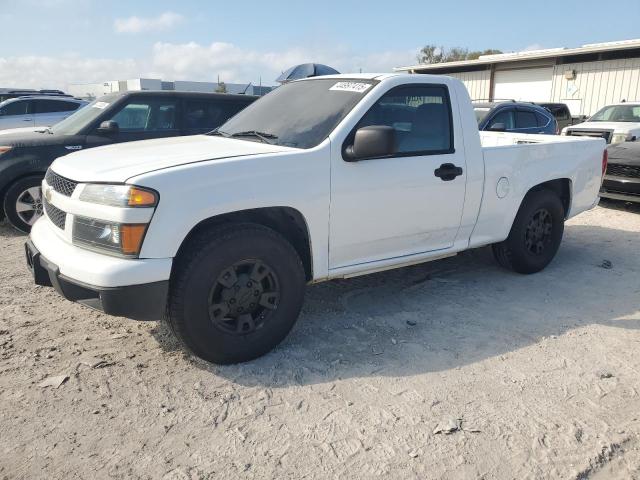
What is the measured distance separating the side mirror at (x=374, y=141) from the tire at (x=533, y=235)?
7.02 feet

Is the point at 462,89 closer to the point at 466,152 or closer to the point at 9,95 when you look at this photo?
the point at 466,152

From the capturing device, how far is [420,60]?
61.1 metres

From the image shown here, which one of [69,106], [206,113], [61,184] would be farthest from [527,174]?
[69,106]

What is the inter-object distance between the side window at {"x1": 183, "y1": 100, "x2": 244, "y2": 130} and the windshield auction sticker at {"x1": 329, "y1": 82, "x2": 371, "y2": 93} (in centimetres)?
380

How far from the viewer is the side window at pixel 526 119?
32.9ft

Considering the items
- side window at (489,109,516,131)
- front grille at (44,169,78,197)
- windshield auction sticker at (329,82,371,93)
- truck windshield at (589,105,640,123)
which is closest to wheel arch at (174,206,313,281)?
front grille at (44,169,78,197)

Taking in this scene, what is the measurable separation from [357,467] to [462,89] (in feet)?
10.7

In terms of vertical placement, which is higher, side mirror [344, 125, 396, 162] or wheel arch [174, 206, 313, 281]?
side mirror [344, 125, 396, 162]

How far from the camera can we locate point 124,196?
9.94ft

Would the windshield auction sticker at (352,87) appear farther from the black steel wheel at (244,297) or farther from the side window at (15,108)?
the side window at (15,108)

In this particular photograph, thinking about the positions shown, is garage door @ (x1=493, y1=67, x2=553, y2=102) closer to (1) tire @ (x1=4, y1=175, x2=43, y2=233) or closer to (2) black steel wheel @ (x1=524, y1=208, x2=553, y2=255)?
(2) black steel wheel @ (x1=524, y1=208, x2=553, y2=255)

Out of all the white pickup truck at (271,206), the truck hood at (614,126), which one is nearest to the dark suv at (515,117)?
the truck hood at (614,126)

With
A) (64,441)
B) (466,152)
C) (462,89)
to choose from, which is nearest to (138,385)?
(64,441)

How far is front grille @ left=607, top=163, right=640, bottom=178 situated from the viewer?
27.2 ft
